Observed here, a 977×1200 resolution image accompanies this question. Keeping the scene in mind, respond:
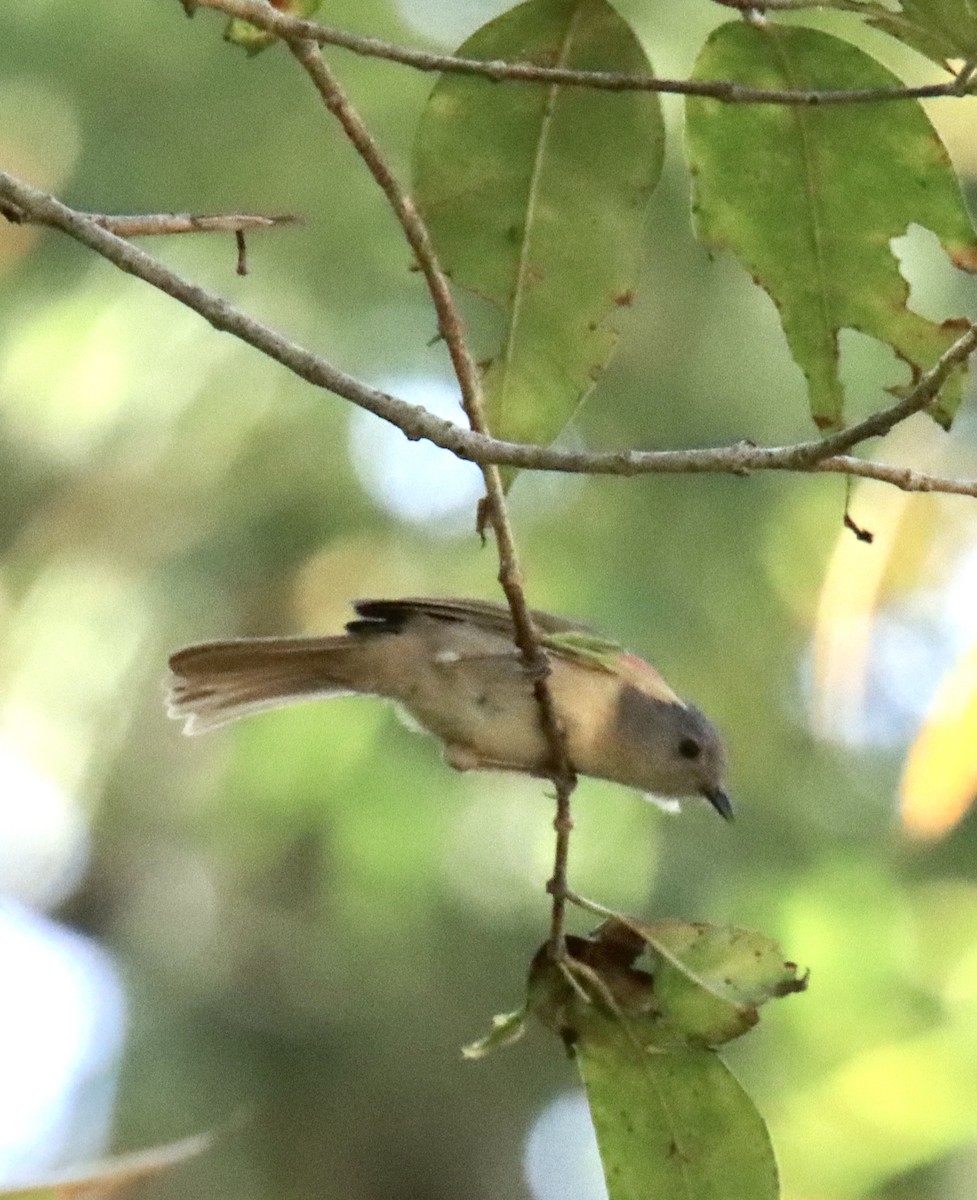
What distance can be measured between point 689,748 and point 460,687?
Answer: 0.50m

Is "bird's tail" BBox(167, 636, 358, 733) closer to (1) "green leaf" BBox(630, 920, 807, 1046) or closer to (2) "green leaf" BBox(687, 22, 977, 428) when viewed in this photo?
(1) "green leaf" BBox(630, 920, 807, 1046)

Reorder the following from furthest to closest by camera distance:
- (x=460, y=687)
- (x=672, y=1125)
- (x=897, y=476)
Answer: (x=460, y=687) < (x=672, y=1125) < (x=897, y=476)

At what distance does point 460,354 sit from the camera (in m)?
2.04

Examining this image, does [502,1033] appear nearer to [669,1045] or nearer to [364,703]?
[669,1045]

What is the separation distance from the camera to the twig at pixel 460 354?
1930 mm

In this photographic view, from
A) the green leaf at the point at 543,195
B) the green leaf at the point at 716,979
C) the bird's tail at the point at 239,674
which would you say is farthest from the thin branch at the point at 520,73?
the bird's tail at the point at 239,674

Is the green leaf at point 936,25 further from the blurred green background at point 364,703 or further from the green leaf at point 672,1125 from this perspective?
the blurred green background at point 364,703

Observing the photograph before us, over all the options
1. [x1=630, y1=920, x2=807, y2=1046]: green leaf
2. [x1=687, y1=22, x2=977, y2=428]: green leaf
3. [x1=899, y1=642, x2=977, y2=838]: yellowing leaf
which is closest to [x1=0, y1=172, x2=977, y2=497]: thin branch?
[x1=687, y1=22, x2=977, y2=428]: green leaf

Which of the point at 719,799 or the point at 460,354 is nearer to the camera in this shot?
the point at 460,354

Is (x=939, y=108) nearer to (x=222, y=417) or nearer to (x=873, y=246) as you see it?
(x=222, y=417)

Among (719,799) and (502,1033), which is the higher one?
(719,799)

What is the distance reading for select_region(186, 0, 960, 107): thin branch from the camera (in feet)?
5.66

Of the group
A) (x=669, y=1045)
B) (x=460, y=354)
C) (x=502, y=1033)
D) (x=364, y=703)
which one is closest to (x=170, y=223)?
(x=460, y=354)

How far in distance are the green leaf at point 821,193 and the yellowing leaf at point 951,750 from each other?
128 centimetres
